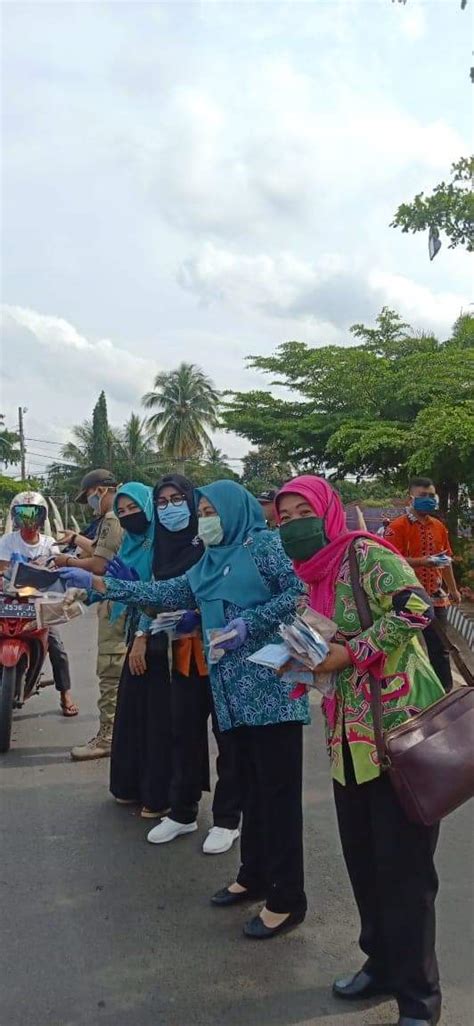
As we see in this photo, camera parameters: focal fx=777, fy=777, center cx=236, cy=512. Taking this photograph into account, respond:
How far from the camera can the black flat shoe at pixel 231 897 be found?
9.98 ft

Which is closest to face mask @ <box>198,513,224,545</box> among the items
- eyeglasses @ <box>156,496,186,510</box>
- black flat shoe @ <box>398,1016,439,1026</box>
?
eyeglasses @ <box>156,496,186,510</box>

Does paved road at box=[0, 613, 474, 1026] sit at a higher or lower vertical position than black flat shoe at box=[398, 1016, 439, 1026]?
lower

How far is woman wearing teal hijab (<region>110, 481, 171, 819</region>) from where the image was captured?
12.8 ft

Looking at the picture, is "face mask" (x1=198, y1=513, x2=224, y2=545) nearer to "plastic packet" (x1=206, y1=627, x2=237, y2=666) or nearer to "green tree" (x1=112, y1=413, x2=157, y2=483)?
"plastic packet" (x1=206, y1=627, x2=237, y2=666)

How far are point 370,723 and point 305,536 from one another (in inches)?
22.8

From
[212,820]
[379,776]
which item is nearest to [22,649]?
[212,820]

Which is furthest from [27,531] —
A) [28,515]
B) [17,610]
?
[17,610]

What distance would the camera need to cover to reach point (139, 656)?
3906 millimetres

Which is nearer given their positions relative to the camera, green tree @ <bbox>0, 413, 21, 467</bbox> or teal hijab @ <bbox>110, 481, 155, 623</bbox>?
teal hijab @ <bbox>110, 481, 155, 623</bbox>

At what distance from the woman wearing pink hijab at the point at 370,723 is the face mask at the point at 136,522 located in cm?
157

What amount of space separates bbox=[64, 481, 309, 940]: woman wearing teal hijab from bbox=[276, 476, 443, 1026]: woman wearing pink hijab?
1.37 ft

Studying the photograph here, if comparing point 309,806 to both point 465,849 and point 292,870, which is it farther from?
point 292,870

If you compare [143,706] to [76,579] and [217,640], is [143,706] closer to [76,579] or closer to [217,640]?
[76,579]

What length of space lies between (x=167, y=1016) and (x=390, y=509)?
13.7 m
